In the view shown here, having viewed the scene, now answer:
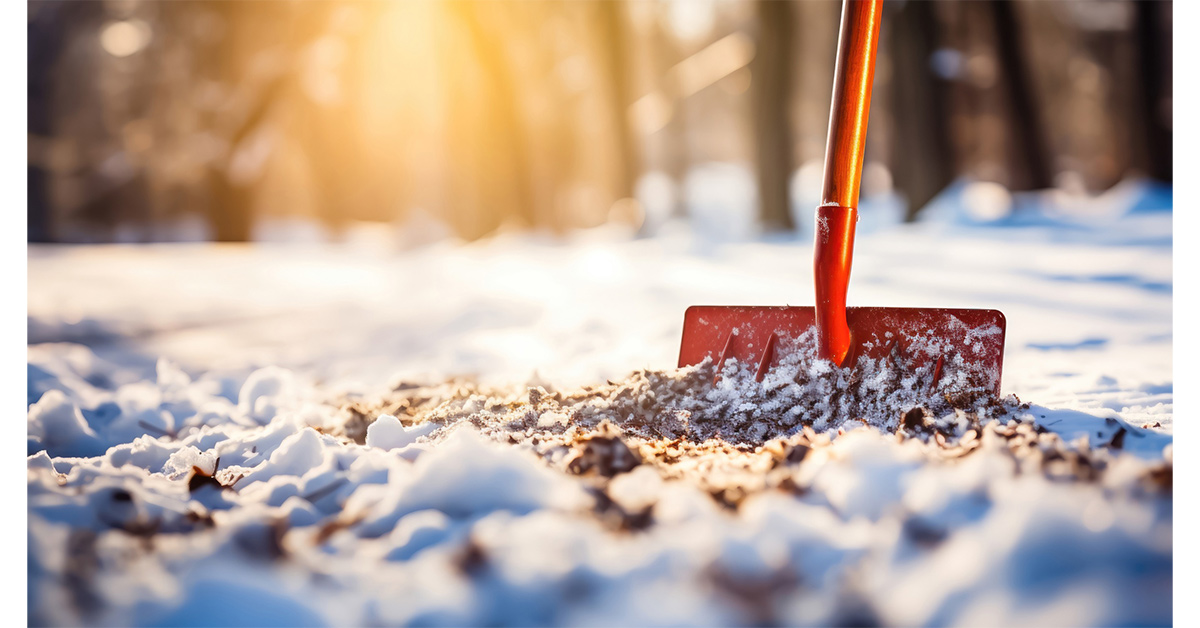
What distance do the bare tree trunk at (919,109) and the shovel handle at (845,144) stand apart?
16.7 ft

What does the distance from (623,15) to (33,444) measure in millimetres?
7179

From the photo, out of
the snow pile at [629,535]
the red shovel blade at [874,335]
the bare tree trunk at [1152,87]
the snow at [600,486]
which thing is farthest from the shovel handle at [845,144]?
the bare tree trunk at [1152,87]

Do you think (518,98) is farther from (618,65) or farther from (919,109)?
(919,109)

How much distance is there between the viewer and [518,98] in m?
9.43

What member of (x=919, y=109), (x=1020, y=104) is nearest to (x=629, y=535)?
(x=919, y=109)

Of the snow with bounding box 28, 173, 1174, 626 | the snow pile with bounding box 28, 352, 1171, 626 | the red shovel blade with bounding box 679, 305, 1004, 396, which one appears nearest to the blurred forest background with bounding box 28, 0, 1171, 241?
the snow with bounding box 28, 173, 1174, 626

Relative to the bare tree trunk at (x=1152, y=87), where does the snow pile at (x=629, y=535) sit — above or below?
below

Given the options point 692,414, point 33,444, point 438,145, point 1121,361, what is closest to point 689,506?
point 692,414

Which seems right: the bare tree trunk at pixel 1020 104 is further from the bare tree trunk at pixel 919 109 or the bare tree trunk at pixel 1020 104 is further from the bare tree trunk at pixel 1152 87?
the bare tree trunk at pixel 1152 87

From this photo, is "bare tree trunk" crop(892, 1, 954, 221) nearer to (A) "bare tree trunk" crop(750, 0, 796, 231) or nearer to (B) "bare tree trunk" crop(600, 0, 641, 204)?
(A) "bare tree trunk" crop(750, 0, 796, 231)

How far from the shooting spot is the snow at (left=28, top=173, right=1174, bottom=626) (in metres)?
1.03

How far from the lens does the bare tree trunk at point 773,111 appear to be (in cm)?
650

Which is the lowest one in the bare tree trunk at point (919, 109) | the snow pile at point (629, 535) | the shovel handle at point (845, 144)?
the snow pile at point (629, 535)

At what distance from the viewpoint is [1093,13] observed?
7.44 meters
